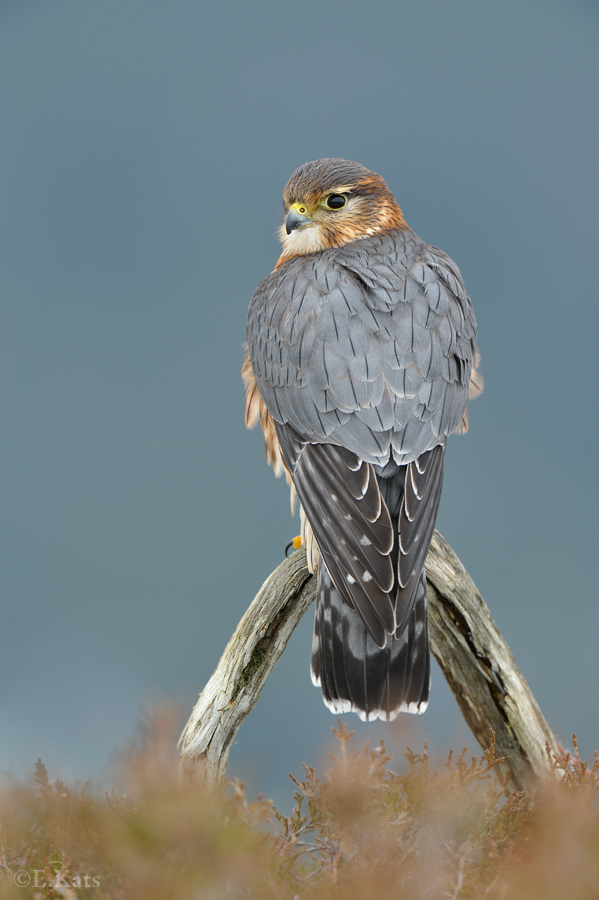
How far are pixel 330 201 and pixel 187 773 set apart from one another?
1.95m

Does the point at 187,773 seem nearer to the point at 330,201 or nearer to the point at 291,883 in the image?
the point at 291,883

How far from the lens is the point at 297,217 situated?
2520mm

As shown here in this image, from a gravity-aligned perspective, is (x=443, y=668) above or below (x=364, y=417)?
below

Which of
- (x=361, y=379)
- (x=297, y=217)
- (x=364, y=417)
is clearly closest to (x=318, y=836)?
(x=364, y=417)

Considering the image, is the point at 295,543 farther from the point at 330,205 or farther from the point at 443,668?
the point at 330,205

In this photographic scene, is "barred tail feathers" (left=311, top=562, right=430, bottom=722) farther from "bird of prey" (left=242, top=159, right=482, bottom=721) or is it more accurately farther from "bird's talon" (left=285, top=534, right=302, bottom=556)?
"bird's talon" (left=285, top=534, right=302, bottom=556)

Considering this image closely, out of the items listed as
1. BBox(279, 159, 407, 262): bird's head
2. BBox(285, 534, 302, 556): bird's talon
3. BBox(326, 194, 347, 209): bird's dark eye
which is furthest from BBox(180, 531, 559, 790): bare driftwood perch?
BBox(326, 194, 347, 209): bird's dark eye

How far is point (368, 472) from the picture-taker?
6.36 feet

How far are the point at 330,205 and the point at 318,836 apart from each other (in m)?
1.99

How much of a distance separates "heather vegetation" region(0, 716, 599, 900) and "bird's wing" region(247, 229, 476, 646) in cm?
39

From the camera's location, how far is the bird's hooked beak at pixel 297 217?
2.52 metres

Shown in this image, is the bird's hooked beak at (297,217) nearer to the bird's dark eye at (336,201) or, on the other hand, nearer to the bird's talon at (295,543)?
the bird's dark eye at (336,201)

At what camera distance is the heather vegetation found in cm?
143

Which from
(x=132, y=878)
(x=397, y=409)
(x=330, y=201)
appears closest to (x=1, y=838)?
(x=132, y=878)
